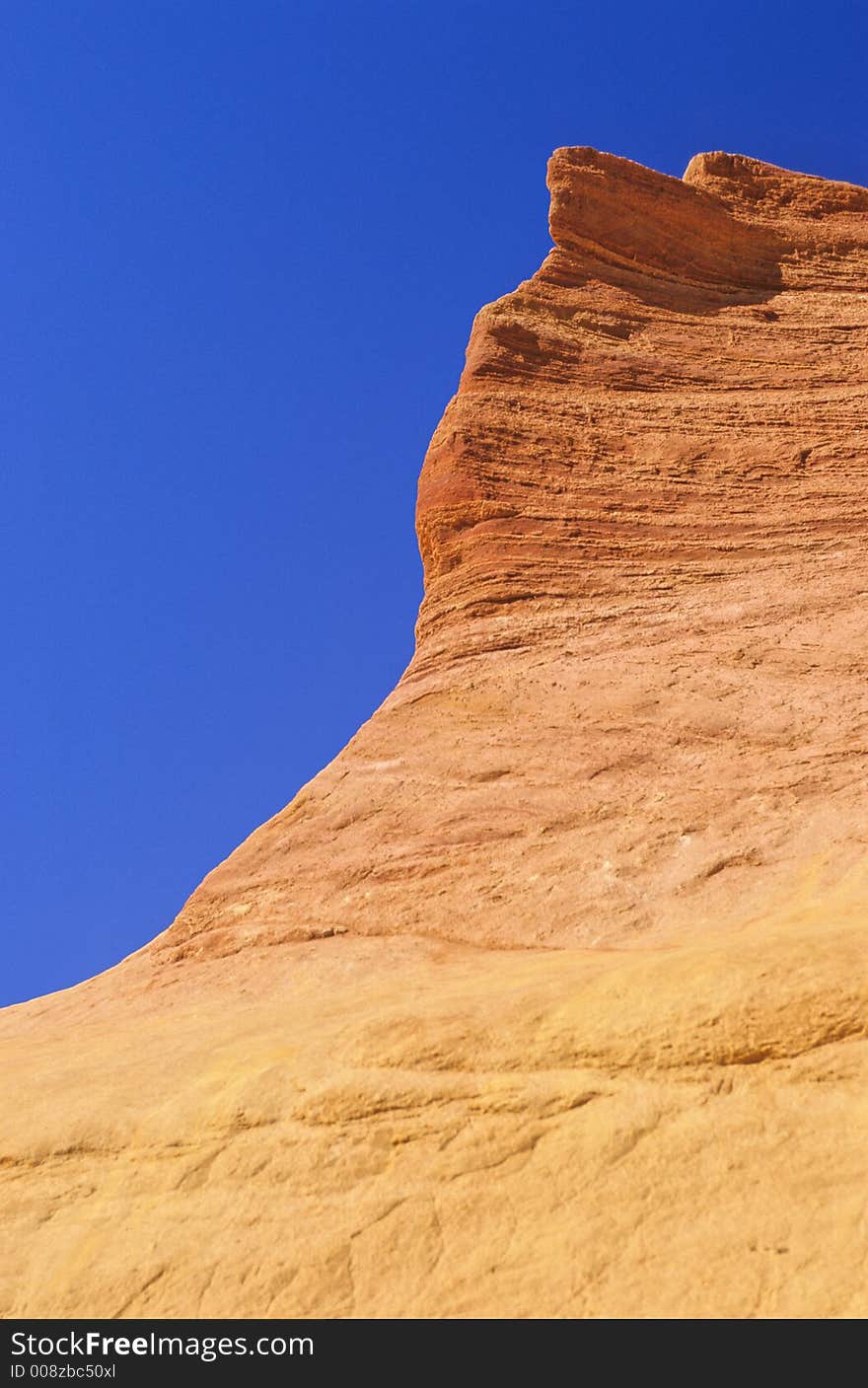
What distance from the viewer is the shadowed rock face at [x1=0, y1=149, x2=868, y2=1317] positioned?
6.31 meters

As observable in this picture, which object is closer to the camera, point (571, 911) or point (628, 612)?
point (571, 911)

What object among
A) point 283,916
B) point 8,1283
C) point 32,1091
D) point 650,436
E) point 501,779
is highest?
point 650,436

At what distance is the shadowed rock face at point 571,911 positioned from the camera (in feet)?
20.7

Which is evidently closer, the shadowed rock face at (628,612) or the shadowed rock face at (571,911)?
the shadowed rock face at (571,911)

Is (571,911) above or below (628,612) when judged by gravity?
below

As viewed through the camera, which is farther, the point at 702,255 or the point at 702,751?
the point at 702,255

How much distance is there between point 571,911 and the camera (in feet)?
34.7

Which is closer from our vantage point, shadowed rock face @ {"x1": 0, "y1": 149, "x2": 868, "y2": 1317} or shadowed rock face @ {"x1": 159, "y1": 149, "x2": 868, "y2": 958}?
shadowed rock face @ {"x1": 0, "y1": 149, "x2": 868, "y2": 1317}

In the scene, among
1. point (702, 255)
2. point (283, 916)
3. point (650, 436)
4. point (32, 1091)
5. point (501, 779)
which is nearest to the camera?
point (32, 1091)

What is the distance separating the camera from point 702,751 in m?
12.3

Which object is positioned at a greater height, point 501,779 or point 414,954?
point 501,779
